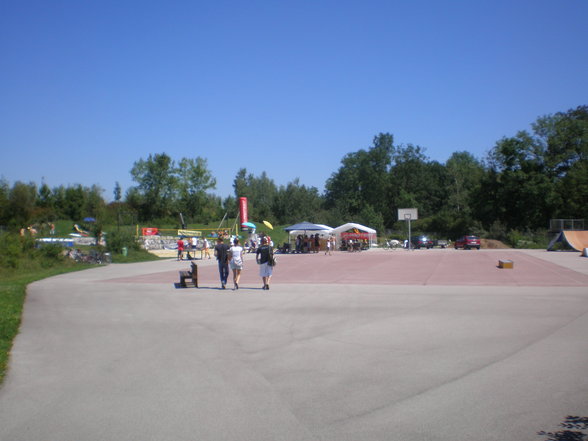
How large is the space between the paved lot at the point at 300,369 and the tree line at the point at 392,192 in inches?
994

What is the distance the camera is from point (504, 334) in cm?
900

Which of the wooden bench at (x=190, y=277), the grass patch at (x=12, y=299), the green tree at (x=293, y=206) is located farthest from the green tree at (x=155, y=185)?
the wooden bench at (x=190, y=277)

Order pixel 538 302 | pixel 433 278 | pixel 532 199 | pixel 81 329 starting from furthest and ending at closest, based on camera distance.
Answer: pixel 532 199
pixel 433 278
pixel 538 302
pixel 81 329

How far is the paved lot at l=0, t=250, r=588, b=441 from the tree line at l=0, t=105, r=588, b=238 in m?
25.2

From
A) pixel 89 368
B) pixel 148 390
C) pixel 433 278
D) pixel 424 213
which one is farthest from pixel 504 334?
pixel 424 213

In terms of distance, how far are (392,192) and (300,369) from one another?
9489 centimetres

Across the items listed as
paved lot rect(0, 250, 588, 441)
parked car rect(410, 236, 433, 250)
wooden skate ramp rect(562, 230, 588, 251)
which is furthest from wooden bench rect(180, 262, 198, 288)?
parked car rect(410, 236, 433, 250)

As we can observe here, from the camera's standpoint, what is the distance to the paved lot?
501cm

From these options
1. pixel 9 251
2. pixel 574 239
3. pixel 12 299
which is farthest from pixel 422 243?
pixel 12 299

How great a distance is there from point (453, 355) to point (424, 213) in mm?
92891

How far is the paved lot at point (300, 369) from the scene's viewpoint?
501 centimetres

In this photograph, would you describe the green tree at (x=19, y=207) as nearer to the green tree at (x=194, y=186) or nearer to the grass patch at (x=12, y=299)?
the grass patch at (x=12, y=299)

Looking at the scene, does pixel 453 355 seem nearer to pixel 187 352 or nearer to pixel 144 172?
pixel 187 352

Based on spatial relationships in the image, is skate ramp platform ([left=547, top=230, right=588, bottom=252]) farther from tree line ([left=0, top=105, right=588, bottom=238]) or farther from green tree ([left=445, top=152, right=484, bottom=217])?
green tree ([left=445, top=152, right=484, bottom=217])
